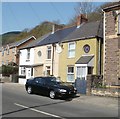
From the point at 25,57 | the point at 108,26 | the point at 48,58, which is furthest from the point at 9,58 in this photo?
the point at 108,26

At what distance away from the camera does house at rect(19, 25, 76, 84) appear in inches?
1473

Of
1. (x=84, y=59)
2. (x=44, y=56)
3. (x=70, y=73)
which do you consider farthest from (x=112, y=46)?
(x=44, y=56)

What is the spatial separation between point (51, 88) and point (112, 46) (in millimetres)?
6785

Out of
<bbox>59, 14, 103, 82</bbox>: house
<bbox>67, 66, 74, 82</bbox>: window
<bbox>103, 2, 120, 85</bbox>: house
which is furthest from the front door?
<bbox>103, 2, 120, 85</bbox>: house

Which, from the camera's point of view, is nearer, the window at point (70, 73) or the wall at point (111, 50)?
the wall at point (111, 50)

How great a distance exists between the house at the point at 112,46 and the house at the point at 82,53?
16.0 feet

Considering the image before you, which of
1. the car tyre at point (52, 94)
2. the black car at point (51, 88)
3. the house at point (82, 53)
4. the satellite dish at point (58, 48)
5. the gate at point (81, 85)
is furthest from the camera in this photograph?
the satellite dish at point (58, 48)

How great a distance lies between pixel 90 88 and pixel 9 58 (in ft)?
134

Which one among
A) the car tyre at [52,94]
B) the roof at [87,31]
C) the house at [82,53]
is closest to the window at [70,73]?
the house at [82,53]

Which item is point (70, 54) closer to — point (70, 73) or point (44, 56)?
point (70, 73)

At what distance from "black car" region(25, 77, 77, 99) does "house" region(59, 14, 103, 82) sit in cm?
747

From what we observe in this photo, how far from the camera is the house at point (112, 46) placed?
2448 centimetres

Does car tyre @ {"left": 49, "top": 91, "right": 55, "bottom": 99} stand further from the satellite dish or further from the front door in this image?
the satellite dish

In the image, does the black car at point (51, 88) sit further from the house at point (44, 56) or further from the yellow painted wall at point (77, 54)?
the house at point (44, 56)
